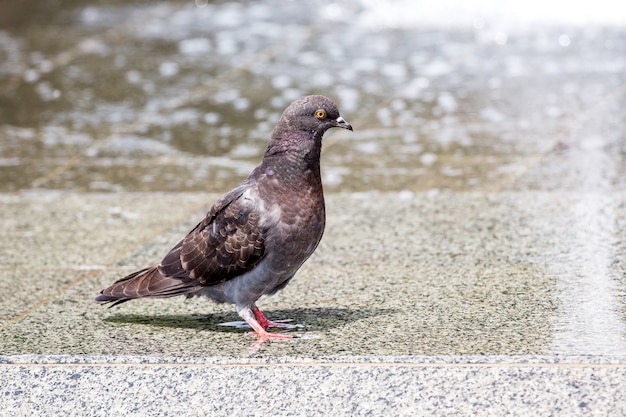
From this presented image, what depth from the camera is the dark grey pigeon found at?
4.53 m

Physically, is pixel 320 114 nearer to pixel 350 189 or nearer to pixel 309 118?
pixel 309 118

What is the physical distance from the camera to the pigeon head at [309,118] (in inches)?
183

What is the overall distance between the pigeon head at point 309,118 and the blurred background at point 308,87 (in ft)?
9.17

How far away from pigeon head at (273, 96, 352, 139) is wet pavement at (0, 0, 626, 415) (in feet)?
2.80

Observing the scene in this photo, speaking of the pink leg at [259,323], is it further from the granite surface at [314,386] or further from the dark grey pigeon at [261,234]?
the granite surface at [314,386]

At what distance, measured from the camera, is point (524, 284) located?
5223mm

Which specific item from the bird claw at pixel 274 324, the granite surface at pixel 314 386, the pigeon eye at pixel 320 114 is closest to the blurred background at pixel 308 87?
the bird claw at pixel 274 324

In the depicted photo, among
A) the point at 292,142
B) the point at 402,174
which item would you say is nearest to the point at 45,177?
the point at 402,174

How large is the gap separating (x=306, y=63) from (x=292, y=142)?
21.6 ft

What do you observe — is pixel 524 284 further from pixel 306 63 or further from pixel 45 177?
pixel 306 63

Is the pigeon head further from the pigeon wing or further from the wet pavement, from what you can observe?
the wet pavement

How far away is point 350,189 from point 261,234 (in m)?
3.03

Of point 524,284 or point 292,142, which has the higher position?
point 292,142

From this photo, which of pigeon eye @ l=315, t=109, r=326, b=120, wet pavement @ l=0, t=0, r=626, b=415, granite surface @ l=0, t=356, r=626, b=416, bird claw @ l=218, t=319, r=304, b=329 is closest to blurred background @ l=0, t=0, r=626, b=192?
wet pavement @ l=0, t=0, r=626, b=415
